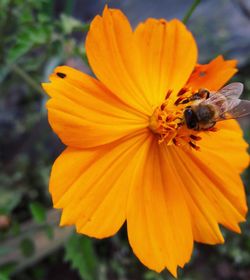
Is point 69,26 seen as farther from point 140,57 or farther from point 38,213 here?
point 38,213

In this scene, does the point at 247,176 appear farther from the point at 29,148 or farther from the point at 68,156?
the point at 68,156

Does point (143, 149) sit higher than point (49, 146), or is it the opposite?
point (143, 149)

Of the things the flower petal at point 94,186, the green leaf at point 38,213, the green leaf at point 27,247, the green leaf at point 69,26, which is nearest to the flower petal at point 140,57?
the flower petal at point 94,186

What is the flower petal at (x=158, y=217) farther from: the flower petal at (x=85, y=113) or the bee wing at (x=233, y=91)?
the bee wing at (x=233, y=91)

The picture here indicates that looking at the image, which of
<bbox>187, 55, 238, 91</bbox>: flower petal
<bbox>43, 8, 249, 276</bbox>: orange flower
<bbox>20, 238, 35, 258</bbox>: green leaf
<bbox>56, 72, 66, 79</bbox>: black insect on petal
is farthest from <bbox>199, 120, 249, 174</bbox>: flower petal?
<bbox>20, 238, 35, 258</bbox>: green leaf

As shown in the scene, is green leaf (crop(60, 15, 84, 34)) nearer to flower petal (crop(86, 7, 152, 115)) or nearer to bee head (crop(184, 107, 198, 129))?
flower petal (crop(86, 7, 152, 115))

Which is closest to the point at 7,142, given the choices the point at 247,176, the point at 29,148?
the point at 29,148

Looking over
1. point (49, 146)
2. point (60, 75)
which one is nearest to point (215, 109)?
point (60, 75)
